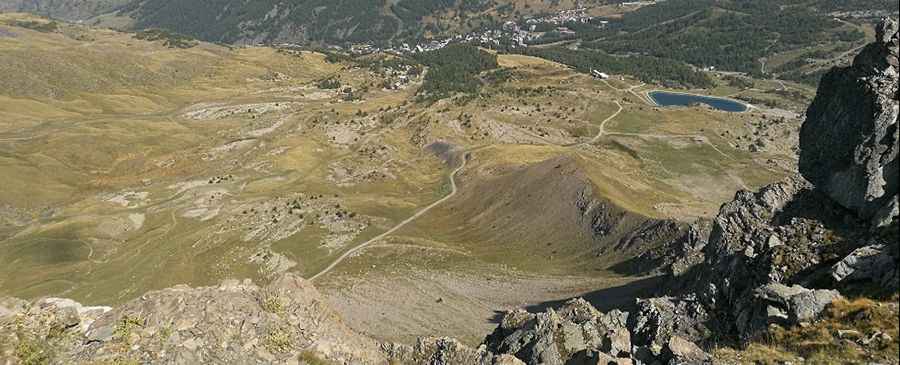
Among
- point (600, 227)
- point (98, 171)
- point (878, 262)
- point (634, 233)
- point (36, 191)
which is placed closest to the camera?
point (878, 262)

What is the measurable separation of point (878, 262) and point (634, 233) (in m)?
51.3

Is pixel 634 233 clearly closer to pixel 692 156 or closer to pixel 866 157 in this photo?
pixel 866 157

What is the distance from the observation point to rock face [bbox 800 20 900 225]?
1187 inches

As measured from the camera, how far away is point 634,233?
237ft

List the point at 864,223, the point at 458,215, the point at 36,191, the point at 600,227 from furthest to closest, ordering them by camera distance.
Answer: the point at 36,191 < the point at 458,215 < the point at 600,227 < the point at 864,223

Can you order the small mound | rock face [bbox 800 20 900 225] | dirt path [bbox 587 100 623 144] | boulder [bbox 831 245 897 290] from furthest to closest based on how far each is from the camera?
1. dirt path [bbox 587 100 623 144]
2. the small mound
3. rock face [bbox 800 20 900 225]
4. boulder [bbox 831 245 897 290]

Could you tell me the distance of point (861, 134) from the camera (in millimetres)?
33500

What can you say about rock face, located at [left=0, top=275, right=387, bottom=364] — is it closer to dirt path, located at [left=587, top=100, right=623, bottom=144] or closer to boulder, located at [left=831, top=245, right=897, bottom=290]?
boulder, located at [left=831, top=245, right=897, bottom=290]

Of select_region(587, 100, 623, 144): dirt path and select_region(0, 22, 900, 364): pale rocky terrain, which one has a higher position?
select_region(0, 22, 900, 364): pale rocky terrain

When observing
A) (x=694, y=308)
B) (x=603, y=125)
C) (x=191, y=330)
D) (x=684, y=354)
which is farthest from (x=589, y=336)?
(x=603, y=125)

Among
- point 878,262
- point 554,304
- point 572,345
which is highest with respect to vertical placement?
point 878,262

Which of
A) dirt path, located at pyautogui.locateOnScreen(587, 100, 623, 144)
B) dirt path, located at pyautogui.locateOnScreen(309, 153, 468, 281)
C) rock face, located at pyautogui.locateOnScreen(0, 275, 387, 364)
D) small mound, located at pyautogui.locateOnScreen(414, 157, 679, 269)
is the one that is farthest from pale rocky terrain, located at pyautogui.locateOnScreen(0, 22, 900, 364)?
dirt path, located at pyautogui.locateOnScreen(587, 100, 623, 144)

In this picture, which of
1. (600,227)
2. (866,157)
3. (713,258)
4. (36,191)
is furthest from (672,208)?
(36,191)

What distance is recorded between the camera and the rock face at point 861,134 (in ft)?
98.9
